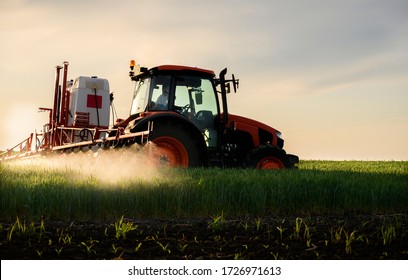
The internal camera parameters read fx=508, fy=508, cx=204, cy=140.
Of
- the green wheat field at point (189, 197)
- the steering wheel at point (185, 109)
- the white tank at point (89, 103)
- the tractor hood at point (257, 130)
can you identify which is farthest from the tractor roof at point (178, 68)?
the white tank at point (89, 103)

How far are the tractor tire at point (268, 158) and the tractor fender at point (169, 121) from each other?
5.48ft

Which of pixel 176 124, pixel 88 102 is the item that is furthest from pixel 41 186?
pixel 88 102

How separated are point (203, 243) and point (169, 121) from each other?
560cm

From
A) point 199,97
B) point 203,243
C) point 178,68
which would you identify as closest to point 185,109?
point 199,97

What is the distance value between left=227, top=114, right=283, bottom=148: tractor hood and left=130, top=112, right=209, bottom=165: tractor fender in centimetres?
150

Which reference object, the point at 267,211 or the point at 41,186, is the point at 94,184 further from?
the point at 267,211

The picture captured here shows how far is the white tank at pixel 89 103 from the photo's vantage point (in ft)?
49.7

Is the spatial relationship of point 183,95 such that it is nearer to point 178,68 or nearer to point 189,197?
point 178,68

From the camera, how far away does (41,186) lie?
6891 mm

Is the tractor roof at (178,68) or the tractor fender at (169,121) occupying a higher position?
the tractor roof at (178,68)

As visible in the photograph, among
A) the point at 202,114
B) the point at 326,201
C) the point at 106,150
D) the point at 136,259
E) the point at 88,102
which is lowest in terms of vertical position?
the point at 136,259

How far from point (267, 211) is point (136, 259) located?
3066 millimetres

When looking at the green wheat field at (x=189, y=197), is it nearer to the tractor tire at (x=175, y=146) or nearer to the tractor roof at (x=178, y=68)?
the tractor tire at (x=175, y=146)

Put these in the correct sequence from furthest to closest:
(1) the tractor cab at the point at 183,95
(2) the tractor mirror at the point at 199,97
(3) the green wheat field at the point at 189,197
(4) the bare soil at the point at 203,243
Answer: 1. (2) the tractor mirror at the point at 199,97
2. (1) the tractor cab at the point at 183,95
3. (3) the green wheat field at the point at 189,197
4. (4) the bare soil at the point at 203,243
